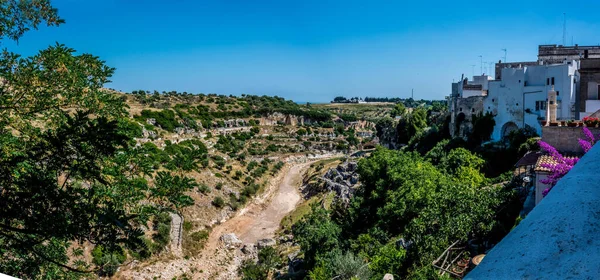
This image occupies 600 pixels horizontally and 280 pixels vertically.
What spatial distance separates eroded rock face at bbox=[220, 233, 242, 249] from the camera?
81.8 ft

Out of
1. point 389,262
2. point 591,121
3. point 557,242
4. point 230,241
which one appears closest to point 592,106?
point 591,121

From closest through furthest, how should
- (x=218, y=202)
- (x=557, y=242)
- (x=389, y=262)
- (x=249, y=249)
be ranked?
(x=557, y=242)
(x=389, y=262)
(x=249, y=249)
(x=218, y=202)

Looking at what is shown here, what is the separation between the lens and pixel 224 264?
22.5 meters

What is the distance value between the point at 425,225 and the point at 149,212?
8.23m

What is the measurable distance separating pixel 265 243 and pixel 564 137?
16755mm

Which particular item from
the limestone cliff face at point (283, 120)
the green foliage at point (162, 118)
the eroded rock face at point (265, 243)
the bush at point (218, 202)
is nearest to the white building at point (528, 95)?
the eroded rock face at point (265, 243)

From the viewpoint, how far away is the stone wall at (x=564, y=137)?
43.3ft

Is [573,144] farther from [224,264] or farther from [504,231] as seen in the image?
[224,264]

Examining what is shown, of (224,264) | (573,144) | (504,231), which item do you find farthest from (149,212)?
(224,264)

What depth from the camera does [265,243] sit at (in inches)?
981

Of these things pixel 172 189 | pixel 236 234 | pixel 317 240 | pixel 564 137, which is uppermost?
pixel 564 137

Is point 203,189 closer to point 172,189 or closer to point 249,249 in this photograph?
point 249,249

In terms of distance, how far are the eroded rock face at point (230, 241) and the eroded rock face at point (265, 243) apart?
1.28 meters

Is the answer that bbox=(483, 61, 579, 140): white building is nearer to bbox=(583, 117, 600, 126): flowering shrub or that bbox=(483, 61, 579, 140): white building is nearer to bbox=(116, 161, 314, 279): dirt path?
bbox=(583, 117, 600, 126): flowering shrub
